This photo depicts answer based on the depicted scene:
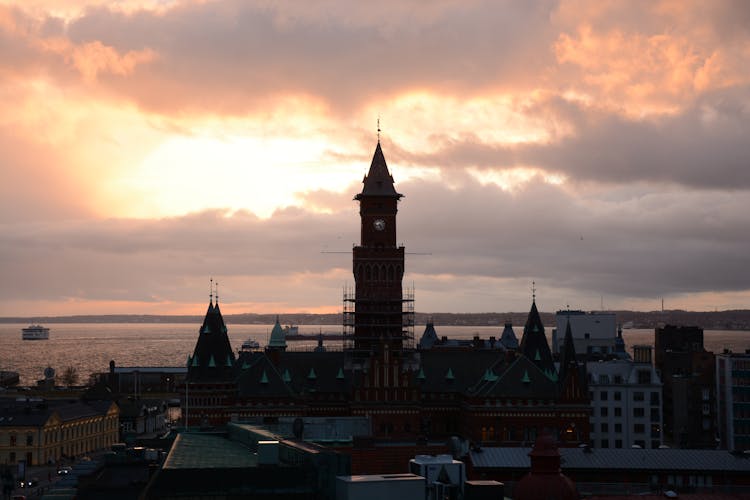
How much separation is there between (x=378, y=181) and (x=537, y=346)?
26.9m

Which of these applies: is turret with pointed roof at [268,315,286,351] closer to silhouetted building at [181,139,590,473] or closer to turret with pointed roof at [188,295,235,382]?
silhouetted building at [181,139,590,473]

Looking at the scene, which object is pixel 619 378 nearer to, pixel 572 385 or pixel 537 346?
pixel 537 346

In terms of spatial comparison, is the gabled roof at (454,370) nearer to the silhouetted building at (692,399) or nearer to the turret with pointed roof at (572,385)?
the turret with pointed roof at (572,385)

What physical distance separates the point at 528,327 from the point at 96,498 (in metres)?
74.3

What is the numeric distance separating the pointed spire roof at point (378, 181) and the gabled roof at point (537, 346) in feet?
71.8

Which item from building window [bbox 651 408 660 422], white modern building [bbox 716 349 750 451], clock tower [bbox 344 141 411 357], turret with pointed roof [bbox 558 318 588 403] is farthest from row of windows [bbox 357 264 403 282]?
white modern building [bbox 716 349 750 451]

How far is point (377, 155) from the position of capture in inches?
5349

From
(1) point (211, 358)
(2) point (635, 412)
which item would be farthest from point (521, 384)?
(1) point (211, 358)

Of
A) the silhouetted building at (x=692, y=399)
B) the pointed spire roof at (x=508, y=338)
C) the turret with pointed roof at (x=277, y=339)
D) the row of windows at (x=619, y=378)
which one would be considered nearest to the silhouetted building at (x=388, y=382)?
the row of windows at (x=619, y=378)

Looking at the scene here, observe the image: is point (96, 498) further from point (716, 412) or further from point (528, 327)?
point (716, 412)

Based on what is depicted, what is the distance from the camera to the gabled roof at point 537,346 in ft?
426

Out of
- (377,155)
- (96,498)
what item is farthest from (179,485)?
(377,155)

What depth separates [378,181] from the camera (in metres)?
135

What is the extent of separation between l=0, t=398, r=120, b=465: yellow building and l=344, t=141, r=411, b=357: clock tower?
35.9 m
